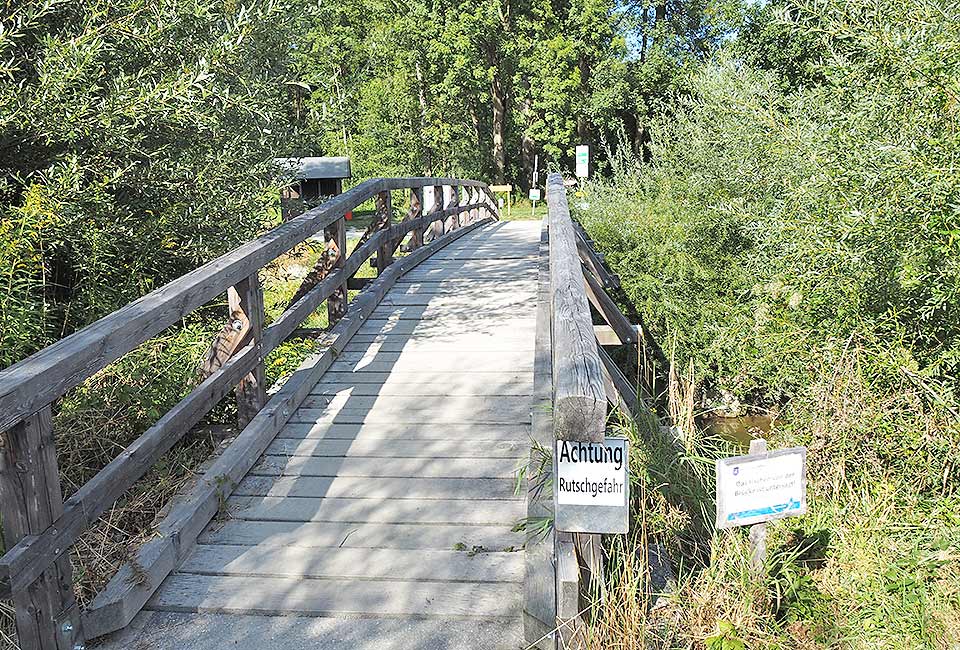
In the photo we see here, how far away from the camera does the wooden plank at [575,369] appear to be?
2.23 metres

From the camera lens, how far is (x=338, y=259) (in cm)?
625

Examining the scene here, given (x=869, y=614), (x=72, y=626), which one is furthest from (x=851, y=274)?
(x=72, y=626)

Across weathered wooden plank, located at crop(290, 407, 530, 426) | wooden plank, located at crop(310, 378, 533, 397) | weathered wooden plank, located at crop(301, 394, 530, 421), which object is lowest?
weathered wooden plank, located at crop(290, 407, 530, 426)

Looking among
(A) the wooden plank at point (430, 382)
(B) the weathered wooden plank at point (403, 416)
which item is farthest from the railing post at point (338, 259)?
(B) the weathered wooden plank at point (403, 416)

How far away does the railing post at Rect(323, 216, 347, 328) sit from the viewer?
20.4ft

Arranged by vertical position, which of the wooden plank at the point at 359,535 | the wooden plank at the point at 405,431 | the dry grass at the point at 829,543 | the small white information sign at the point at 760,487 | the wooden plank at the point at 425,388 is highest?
the small white information sign at the point at 760,487

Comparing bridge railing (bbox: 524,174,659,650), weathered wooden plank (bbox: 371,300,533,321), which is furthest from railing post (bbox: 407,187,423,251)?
bridge railing (bbox: 524,174,659,650)

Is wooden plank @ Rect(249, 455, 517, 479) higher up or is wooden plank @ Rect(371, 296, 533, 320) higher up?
wooden plank @ Rect(371, 296, 533, 320)

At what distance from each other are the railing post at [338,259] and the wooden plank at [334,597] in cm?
314

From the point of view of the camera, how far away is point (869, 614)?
12.4 ft

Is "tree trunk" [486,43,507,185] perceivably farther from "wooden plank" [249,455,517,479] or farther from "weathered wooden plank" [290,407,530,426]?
"wooden plank" [249,455,517,479]

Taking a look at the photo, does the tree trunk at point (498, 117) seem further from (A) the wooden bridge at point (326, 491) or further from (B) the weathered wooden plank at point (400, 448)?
(B) the weathered wooden plank at point (400, 448)

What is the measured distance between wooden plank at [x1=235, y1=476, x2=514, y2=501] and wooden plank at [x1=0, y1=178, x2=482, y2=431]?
0.93 metres

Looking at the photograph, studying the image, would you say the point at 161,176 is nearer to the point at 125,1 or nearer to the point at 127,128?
the point at 127,128
